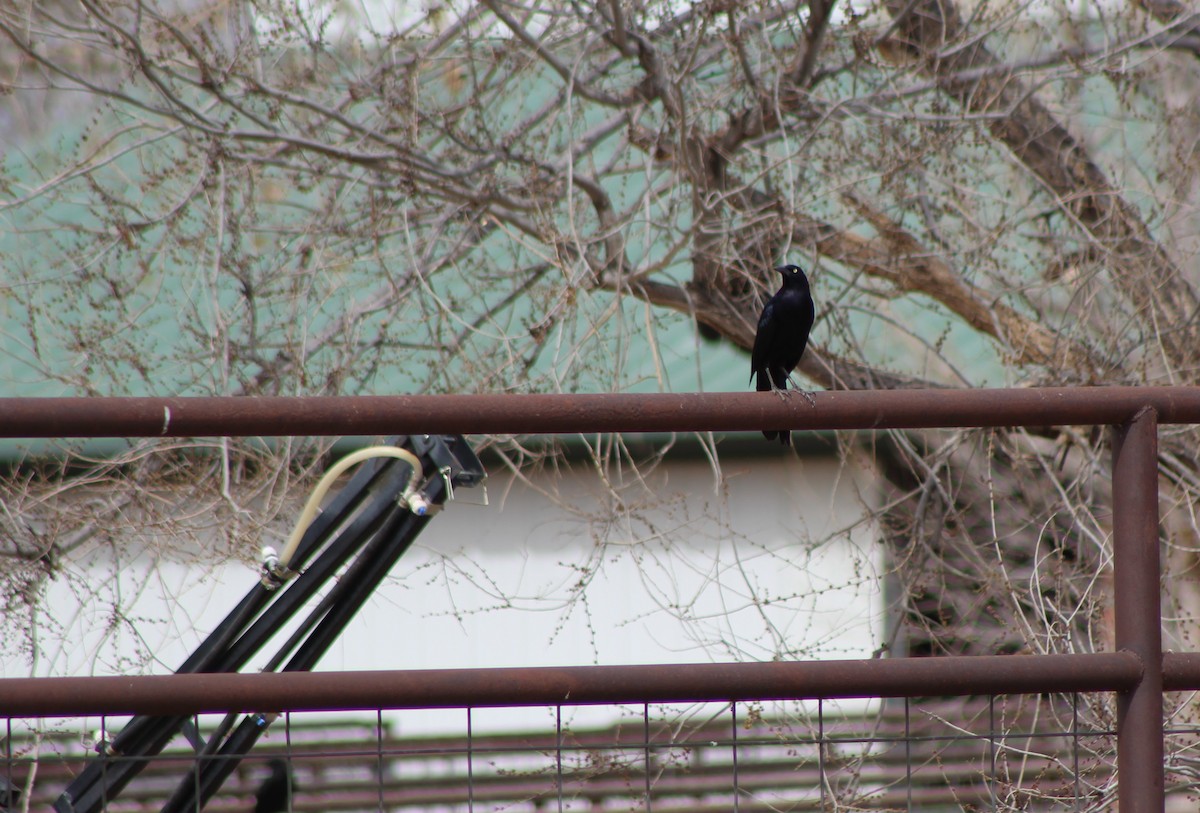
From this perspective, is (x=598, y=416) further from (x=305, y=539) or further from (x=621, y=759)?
(x=621, y=759)

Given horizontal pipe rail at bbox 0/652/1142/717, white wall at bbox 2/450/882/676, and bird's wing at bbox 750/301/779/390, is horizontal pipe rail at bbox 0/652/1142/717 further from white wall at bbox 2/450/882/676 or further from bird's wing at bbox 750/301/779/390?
white wall at bbox 2/450/882/676

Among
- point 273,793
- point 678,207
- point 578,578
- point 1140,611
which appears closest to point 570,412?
point 1140,611

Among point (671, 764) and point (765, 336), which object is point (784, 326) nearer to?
point (765, 336)

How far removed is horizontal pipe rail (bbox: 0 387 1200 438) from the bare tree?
4137mm

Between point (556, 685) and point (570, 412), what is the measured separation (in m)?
0.40

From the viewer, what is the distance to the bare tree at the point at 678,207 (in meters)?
6.44

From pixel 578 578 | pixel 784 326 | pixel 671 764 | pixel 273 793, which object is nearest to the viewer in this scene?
pixel 273 793

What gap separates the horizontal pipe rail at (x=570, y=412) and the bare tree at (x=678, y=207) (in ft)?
13.6

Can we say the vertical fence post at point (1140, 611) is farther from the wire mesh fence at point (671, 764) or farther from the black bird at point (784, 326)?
the black bird at point (784, 326)

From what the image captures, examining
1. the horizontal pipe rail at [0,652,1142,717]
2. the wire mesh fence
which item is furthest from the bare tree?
the horizontal pipe rail at [0,652,1142,717]

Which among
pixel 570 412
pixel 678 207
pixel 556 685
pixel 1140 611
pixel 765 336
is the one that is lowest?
pixel 556 685

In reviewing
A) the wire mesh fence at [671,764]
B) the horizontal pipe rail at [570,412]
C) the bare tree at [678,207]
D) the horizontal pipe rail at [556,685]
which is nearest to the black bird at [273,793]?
the wire mesh fence at [671,764]

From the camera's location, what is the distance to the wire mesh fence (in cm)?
497

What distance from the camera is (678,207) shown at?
6738 mm
